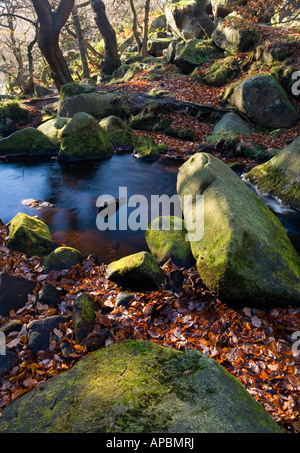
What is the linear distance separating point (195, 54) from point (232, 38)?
284cm

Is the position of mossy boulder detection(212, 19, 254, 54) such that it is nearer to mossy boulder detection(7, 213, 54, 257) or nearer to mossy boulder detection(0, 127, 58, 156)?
mossy boulder detection(0, 127, 58, 156)

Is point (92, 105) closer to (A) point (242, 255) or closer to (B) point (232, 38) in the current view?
(B) point (232, 38)

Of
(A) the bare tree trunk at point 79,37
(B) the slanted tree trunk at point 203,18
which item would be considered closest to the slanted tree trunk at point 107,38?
(A) the bare tree trunk at point 79,37

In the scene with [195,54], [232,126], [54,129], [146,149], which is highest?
[195,54]

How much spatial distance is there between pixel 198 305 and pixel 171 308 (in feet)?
1.64

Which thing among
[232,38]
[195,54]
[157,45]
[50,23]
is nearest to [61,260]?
[50,23]

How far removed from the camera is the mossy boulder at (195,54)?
66.6ft

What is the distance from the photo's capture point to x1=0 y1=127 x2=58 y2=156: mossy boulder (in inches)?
615

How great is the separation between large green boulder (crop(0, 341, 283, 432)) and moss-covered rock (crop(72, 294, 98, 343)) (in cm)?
105

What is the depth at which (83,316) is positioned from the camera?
188 inches

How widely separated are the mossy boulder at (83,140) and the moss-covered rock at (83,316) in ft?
35.5

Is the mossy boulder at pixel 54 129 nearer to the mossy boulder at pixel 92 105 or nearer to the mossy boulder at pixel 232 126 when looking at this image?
the mossy boulder at pixel 92 105
